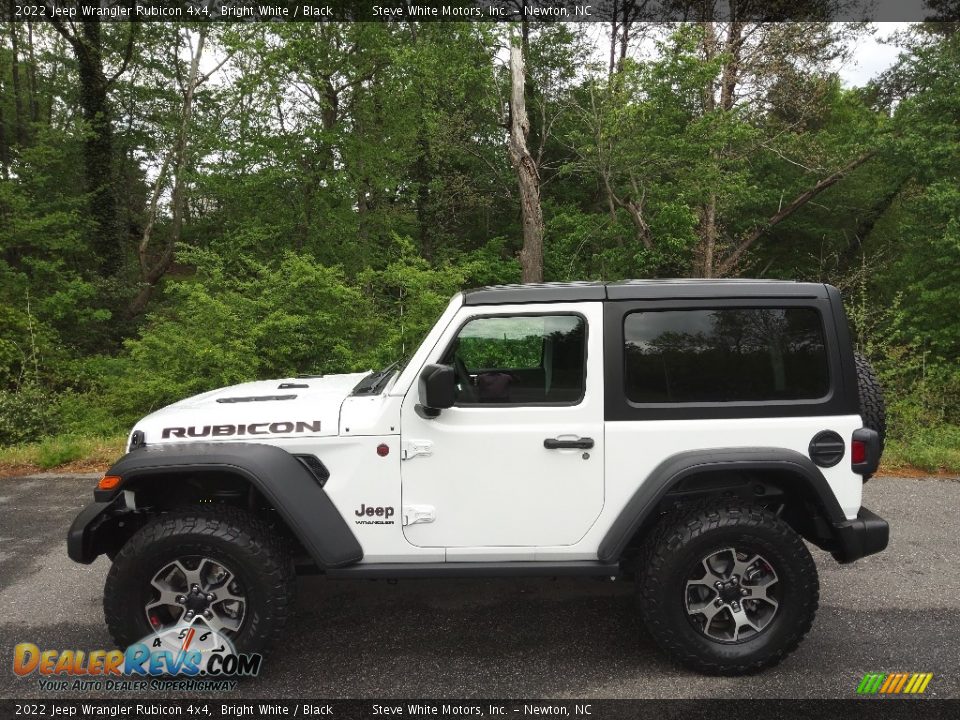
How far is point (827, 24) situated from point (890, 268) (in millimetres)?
6321

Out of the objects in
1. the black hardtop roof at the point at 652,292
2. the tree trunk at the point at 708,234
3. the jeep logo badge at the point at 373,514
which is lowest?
the jeep logo badge at the point at 373,514

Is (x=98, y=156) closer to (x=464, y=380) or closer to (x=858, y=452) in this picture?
(x=464, y=380)

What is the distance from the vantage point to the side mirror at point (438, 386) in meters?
2.81

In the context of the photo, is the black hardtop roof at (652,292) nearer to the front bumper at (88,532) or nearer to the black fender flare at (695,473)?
the black fender flare at (695,473)

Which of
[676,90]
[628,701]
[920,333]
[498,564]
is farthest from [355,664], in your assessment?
[920,333]

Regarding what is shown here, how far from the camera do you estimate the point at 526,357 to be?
3.49 metres

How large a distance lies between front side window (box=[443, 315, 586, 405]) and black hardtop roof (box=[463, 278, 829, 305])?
0.10m

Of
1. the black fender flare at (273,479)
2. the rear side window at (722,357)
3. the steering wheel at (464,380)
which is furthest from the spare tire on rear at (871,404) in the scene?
the black fender flare at (273,479)

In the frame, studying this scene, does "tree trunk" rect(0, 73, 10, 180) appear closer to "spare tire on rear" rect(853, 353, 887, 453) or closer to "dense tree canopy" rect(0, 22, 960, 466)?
"dense tree canopy" rect(0, 22, 960, 466)

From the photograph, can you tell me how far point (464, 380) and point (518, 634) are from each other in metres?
1.43

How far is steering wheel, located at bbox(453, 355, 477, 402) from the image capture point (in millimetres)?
3127

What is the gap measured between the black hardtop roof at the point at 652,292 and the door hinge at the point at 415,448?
737 millimetres

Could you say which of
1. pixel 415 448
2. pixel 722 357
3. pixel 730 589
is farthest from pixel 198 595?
pixel 722 357

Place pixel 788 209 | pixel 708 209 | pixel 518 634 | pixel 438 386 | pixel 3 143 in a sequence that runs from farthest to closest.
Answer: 1. pixel 3 143
2. pixel 788 209
3. pixel 708 209
4. pixel 518 634
5. pixel 438 386
